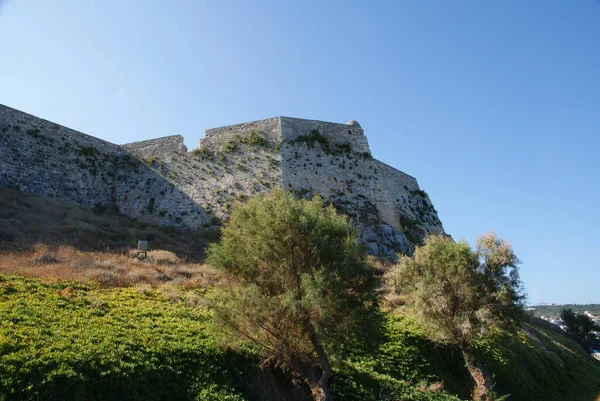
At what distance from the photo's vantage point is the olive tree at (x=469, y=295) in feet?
43.5

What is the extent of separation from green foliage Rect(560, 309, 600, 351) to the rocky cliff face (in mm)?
23162

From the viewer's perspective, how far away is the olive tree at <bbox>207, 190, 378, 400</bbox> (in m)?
9.07

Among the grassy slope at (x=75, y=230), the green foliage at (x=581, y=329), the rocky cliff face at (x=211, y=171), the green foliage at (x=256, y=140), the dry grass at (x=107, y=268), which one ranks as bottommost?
the green foliage at (x=581, y=329)

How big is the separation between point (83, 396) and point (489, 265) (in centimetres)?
1159

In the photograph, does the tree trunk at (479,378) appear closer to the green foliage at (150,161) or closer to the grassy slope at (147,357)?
the grassy slope at (147,357)

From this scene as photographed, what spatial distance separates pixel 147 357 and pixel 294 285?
3.13 metres

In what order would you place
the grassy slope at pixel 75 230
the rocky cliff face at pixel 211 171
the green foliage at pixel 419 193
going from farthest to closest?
the green foliage at pixel 419 193 < the rocky cliff face at pixel 211 171 < the grassy slope at pixel 75 230

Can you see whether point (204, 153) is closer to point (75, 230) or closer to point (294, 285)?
point (75, 230)

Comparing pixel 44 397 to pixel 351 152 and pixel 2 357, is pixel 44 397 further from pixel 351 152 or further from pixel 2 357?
pixel 351 152

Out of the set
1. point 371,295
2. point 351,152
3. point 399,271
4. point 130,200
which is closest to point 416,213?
point 351,152

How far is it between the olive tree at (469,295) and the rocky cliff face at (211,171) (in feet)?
27.0

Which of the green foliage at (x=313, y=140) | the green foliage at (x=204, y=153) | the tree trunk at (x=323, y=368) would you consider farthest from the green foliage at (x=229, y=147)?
the tree trunk at (x=323, y=368)

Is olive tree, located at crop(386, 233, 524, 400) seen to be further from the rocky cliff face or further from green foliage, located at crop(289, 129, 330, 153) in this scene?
green foliage, located at crop(289, 129, 330, 153)

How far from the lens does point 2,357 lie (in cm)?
678
